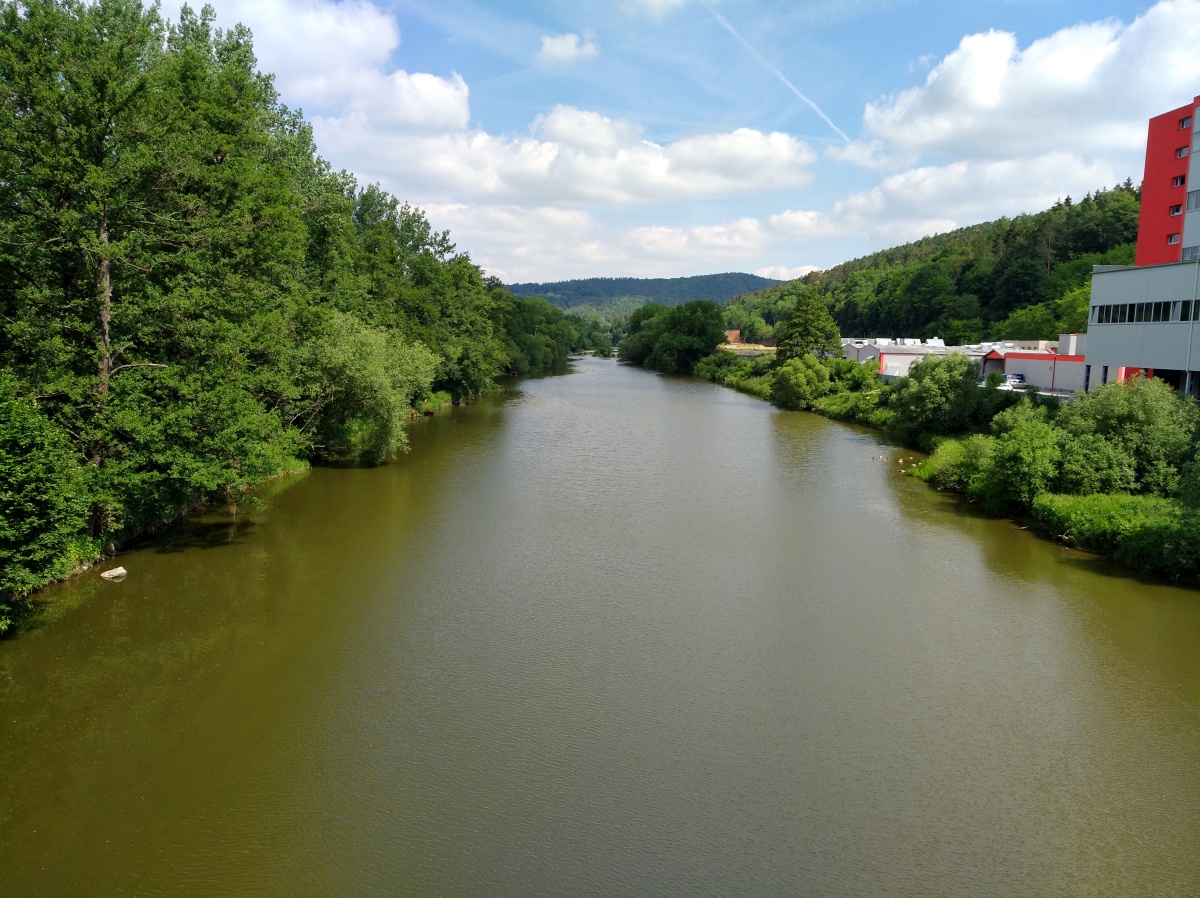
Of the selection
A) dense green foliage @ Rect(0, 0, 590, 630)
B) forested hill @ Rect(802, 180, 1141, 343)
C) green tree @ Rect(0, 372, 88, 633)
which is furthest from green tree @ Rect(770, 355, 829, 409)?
green tree @ Rect(0, 372, 88, 633)

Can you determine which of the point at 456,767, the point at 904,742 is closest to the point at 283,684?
the point at 456,767

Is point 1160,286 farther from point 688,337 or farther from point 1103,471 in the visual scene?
point 688,337

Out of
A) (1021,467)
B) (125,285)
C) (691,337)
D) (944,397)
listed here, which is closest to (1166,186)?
(944,397)

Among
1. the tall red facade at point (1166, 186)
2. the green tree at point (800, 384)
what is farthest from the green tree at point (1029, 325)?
the tall red facade at point (1166, 186)

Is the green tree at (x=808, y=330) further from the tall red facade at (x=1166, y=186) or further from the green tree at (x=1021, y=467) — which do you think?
the green tree at (x=1021, y=467)

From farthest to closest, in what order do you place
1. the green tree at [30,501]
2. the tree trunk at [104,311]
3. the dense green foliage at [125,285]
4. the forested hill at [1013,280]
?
1. the forested hill at [1013,280]
2. the tree trunk at [104,311]
3. the dense green foliage at [125,285]
4. the green tree at [30,501]

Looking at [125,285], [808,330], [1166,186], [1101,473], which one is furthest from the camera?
[808,330]
